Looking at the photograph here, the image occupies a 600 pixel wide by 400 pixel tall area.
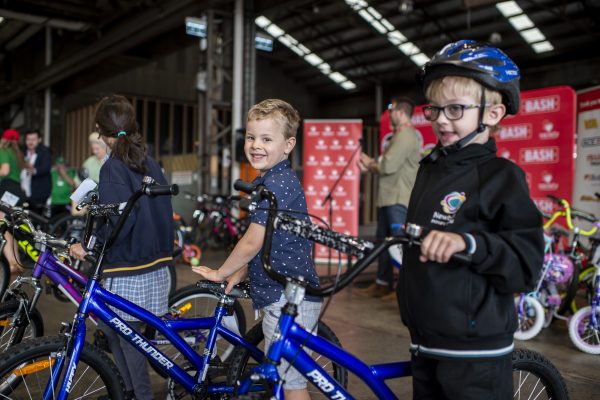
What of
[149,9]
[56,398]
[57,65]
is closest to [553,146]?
[56,398]

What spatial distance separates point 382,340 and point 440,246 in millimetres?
2614

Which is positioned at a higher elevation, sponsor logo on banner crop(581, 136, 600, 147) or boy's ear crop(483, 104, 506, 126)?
sponsor logo on banner crop(581, 136, 600, 147)

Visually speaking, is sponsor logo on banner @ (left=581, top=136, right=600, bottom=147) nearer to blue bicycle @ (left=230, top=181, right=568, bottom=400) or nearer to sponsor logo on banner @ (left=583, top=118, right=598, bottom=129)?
sponsor logo on banner @ (left=583, top=118, right=598, bottom=129)

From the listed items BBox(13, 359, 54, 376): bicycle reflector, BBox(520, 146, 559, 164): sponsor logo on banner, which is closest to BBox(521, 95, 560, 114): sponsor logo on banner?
BBox(520, 146, 559, 164): sponsor logo on banner

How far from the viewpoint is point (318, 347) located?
152 centimetres

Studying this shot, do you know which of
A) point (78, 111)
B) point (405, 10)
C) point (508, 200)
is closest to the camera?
point (508, 200)

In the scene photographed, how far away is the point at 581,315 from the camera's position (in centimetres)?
356

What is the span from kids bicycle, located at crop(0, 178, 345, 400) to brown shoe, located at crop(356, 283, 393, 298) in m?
3.16

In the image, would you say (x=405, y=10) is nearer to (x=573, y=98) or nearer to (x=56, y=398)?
(x=573, y=98)

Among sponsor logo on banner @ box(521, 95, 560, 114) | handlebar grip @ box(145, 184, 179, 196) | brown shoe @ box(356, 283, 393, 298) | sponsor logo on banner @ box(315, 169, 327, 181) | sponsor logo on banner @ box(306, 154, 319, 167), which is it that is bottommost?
brown shoe @ box(356, 283, 393, 298)

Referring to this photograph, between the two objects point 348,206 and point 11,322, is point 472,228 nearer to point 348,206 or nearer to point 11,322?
point 11,322

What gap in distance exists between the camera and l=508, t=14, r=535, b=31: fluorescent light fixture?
12289 mm

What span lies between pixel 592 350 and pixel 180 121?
1508 centimetres

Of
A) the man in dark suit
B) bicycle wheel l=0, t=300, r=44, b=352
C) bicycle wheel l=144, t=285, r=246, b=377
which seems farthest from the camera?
the man in dark suit
